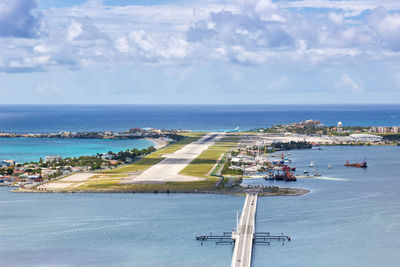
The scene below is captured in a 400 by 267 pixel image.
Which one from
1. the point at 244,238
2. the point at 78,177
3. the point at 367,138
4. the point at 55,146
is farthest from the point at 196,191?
the point at 367,138

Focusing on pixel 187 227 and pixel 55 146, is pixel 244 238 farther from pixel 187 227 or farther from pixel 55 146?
pixel 55 146

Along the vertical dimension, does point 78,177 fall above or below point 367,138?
below

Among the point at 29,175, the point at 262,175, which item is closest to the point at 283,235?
the point at 262,175

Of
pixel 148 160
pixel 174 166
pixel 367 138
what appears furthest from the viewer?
pixel 367 138

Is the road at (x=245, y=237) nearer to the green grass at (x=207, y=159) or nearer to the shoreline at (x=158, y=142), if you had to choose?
the green grass at (x=207, y=159)

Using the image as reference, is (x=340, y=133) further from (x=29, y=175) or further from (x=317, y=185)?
(x=29, y=175)

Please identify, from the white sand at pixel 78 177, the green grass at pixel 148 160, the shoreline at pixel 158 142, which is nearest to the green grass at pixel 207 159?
the green grass at pixel 148 160
